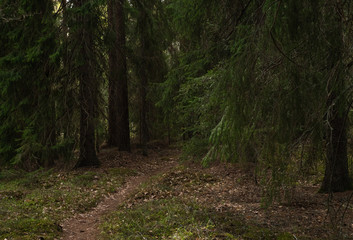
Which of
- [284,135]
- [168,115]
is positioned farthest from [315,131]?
[168,115]

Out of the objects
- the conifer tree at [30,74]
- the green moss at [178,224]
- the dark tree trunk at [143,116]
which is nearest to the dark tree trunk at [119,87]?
the dark tree trunk at [143,116]

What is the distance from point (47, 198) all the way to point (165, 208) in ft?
11.6

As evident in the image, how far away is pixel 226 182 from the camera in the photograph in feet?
33.6

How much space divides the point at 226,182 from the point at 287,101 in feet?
21.0

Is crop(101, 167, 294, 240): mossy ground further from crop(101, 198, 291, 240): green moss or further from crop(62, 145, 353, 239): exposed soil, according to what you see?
crop(62, 145, 353, 239): exposed soil

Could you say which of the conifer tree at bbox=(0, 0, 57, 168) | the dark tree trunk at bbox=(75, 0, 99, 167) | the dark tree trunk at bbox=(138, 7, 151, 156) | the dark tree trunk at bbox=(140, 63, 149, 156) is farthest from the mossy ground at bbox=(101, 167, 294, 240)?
the dark tree trunk at bbox=(138, 7, 151, 156)

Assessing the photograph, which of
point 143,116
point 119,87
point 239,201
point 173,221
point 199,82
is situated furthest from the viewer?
point 143,116

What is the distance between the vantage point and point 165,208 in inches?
282

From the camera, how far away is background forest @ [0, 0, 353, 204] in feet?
13.8

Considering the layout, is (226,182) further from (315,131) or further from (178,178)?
(315,131)

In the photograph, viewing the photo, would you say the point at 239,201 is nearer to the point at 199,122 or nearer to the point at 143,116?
the point at 199,122

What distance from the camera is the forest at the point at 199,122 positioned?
14.0 ft

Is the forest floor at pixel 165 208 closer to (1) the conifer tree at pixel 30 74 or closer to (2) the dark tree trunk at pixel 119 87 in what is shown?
(1) the conifer tree at pixel 30 74

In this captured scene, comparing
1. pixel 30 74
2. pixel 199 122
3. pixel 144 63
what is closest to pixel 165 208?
pixel 199 122
